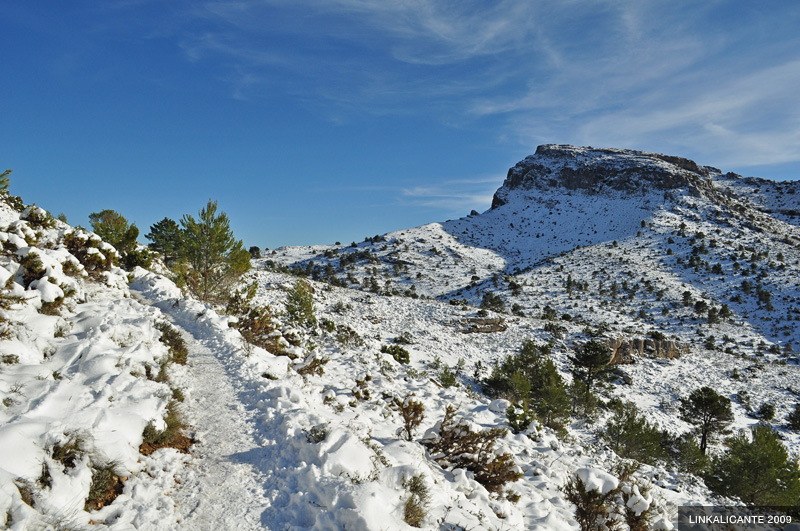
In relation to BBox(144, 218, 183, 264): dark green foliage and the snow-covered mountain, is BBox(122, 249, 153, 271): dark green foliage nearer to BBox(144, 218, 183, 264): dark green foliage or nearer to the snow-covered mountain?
the snow-covered mountain

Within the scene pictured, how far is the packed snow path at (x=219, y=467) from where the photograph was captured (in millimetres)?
4043

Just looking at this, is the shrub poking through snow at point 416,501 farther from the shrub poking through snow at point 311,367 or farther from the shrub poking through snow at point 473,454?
the shrub poking through snow at point 311,367

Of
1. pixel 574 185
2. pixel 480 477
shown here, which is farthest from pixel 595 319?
pixel 574 185

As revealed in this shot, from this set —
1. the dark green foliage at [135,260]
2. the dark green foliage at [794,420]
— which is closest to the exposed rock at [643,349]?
the dark green foliage at [794,420]

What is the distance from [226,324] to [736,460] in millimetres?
20478

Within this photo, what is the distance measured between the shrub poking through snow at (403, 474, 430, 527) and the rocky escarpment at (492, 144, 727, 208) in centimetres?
12232

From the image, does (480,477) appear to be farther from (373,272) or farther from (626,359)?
(373,272)

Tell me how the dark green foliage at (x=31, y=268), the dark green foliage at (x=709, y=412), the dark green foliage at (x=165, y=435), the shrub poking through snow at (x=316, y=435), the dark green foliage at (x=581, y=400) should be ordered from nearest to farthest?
the dark green foliage at (x=165, y=435) → the shrub poking through snow at (x=316, y=435) → the dark green foliage at (x=31, y=268) → the dark green foliage at (x=581, y=400) → the dark green foliage at (x=709, y=412)

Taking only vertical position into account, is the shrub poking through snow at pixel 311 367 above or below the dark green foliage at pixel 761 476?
above

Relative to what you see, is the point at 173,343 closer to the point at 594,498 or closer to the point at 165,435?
the point at 165,435

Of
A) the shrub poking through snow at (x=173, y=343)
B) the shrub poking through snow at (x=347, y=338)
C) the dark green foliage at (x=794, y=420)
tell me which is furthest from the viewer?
the dark green foliage at (x=794, y=420)

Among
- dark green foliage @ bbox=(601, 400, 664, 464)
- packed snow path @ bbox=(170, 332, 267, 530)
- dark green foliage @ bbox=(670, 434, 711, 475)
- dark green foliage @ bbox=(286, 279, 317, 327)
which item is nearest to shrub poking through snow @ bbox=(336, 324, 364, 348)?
dark green foliage @ bbox=(286, 279, 317, 327)

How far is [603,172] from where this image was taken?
116 meters

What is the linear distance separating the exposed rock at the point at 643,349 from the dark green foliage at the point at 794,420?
8507 millimetres
